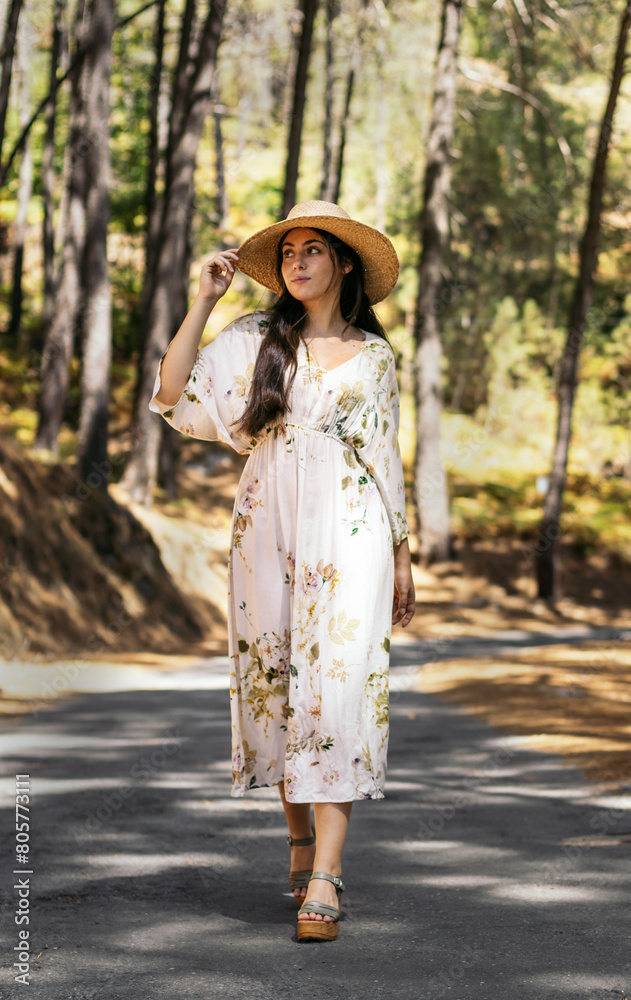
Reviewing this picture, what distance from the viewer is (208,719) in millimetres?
8914

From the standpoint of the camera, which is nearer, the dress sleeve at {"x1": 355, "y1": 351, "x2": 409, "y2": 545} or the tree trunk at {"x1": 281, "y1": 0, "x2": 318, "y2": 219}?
the dress sleeve at {"x1": 355, "y1": 351, "x2": 409, "y2": 545}

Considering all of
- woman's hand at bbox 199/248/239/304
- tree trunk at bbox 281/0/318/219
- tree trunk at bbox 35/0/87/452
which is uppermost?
tree trunk at bbox 281/0/318/219

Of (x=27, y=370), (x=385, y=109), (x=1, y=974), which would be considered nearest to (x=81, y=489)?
(x=1, y=974)

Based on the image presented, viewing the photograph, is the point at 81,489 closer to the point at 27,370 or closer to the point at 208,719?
the point at 208,719

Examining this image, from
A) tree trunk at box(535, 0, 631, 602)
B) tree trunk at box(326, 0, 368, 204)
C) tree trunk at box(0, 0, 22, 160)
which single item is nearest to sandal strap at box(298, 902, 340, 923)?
tree trunk at box(0, 0, 22, 160)

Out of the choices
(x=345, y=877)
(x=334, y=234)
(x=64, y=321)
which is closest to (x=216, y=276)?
(x=334, y=234)

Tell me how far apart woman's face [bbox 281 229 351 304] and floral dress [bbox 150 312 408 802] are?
0.18 metres

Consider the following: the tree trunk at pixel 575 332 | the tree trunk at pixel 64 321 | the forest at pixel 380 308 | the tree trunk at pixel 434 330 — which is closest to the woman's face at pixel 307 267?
the forest at pixel 380 308

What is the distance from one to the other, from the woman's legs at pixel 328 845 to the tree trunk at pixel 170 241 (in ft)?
50.9

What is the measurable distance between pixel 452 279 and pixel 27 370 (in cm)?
1243

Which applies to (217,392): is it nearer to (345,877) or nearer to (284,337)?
(284,337)

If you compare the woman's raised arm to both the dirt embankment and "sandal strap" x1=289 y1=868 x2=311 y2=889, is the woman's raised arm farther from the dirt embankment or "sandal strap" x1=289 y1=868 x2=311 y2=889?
the dirt embankment

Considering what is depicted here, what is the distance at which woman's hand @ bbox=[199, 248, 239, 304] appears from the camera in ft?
13.4

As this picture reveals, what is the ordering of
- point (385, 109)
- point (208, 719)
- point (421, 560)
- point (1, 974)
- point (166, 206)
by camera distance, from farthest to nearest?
1. point (385, 109)
2. point (421, 560)
3. point (166, 206)
4. point (208, 719)
5. point (1, 974)
